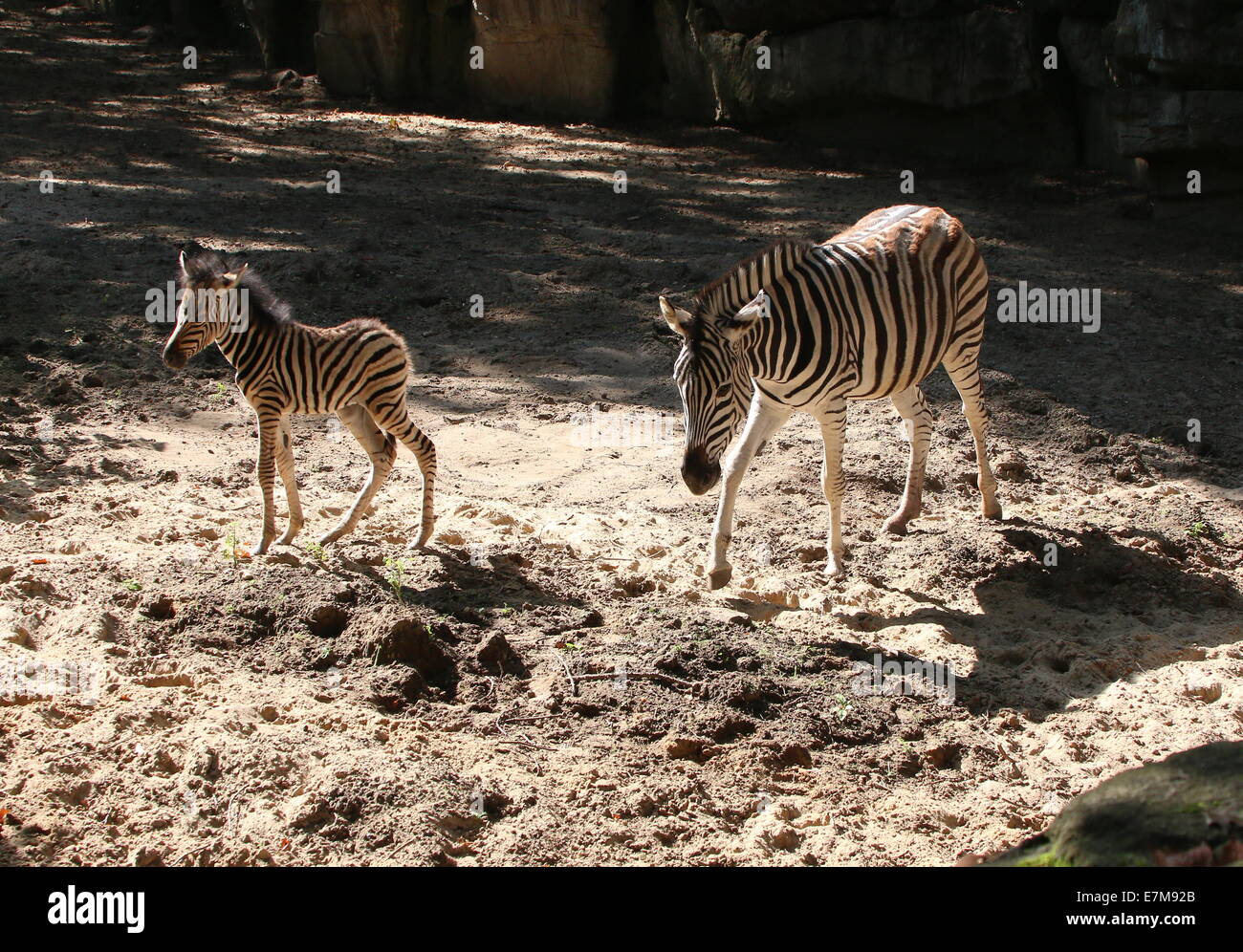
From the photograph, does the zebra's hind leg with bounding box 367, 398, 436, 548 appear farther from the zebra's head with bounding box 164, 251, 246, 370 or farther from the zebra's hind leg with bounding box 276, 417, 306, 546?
the zebra's head with bounding box 164, 251, 246, 370

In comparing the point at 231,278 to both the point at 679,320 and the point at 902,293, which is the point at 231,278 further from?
the point at 902,293

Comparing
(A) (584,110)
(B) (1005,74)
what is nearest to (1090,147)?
(B) (1005,74)

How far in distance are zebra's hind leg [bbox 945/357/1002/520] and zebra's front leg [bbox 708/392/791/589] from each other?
59.0 inches

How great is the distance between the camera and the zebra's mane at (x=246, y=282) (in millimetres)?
6227

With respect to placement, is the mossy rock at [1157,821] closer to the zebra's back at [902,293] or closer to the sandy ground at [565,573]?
the sandy ground at [565,573]

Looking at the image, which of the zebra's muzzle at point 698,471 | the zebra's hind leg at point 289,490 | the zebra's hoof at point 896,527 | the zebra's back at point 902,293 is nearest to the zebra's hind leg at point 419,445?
the zebra's hind leg at point 289,490

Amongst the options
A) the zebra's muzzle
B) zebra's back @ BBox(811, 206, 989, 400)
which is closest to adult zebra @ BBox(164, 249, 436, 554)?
the zebra's muzzle

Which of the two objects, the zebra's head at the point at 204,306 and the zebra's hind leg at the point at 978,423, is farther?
the zebra's hind leg at the point at 978,423

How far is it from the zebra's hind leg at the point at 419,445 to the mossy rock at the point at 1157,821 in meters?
4.30

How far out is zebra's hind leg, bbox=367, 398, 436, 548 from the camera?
6480 mm

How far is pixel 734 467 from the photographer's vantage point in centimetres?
638

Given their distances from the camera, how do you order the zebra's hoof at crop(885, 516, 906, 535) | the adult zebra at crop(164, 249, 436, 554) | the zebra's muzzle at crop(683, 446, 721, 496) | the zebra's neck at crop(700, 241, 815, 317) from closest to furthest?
the zebra's muzzle at crop(683, 446, 721, 496)
the zebra's neck at crop(700, 241, 815, 317)
the adult zebra at crop(164, 249, 436, 554)
the zebra's hoof at crop(885, 516, 906, 535)

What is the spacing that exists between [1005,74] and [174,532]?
11474mm

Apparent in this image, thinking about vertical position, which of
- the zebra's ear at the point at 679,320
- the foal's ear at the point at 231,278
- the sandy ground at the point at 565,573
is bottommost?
the sandy ground at the point at 565,573
